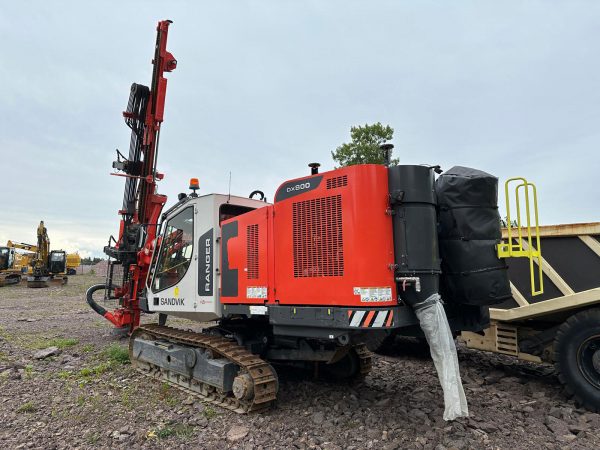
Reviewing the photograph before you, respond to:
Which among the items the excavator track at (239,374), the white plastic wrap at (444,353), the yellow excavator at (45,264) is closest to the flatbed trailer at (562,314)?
the white plastic wrap at (444,353)

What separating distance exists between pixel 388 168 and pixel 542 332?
344 cm

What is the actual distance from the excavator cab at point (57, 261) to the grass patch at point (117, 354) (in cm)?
2460

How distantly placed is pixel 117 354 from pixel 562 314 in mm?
7329

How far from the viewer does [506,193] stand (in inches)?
188

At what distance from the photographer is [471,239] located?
14.6ft

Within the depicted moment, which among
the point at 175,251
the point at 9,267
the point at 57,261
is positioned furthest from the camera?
the point at 9,267

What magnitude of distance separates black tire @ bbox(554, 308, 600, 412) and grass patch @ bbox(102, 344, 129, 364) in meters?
6.84

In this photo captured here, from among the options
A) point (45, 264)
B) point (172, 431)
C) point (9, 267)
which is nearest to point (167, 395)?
point (172, 431)

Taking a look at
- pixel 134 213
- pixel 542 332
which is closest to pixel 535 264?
pixel 542 332

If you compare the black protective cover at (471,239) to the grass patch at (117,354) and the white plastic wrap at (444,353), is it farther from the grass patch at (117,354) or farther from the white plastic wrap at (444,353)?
the grass patch at (117,354)

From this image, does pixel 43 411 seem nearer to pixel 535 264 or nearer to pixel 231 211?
pixel 231 211

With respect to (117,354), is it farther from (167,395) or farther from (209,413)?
(209,413)

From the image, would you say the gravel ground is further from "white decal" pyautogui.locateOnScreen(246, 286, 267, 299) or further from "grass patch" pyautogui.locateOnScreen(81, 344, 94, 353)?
"white decal" pyautogui.locateOnScreen(246, 286, 267, 299)

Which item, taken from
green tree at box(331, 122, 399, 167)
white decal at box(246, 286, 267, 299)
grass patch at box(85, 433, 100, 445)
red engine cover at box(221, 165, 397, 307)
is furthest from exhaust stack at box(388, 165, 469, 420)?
green tree at box(331, 122, 399, 167)
